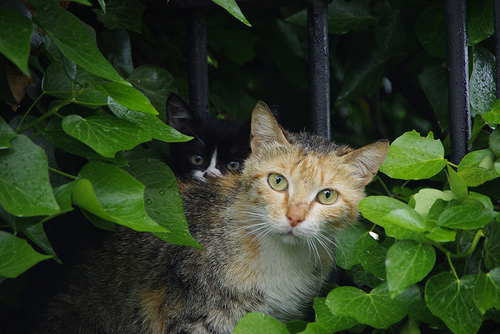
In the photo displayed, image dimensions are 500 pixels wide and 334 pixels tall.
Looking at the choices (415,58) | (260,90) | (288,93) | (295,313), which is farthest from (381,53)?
(295,313)

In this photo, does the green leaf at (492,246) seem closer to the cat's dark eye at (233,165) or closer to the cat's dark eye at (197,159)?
Answer: the cat's dark eye at (233,165)

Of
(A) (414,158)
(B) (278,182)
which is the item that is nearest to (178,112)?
(B) (278,182)

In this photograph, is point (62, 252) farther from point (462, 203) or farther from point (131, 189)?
point (462, 203)

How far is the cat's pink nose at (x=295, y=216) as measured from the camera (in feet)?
5.36

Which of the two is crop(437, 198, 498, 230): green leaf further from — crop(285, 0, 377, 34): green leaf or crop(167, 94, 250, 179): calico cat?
crop(167, 94, 250, 179): calico cat

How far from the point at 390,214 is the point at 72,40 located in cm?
95

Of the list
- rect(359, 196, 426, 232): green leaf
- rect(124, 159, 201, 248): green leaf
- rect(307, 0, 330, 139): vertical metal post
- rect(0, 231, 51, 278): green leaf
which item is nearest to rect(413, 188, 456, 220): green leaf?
rect(359, 196, 426, 232): green leaf

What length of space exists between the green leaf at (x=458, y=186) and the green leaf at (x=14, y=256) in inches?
45.5

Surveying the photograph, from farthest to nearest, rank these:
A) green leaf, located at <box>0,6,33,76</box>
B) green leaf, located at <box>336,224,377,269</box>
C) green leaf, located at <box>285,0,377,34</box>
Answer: green leaf, located at <box>285,0,377,34</box>
green leaf, located at <box>336,224,377,269</box>
green leaf, located at <box>0,6,33,76</box>

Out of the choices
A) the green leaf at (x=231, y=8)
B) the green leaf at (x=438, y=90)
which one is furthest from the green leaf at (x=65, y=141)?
the green leaf at (x=438, y=90)

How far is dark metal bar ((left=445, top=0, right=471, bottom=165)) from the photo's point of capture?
1562 millimetres

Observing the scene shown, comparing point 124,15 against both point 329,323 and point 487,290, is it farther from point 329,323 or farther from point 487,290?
point 487,290

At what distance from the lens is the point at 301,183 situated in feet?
5.70

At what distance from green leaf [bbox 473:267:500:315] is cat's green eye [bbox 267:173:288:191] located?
2.50 ft
